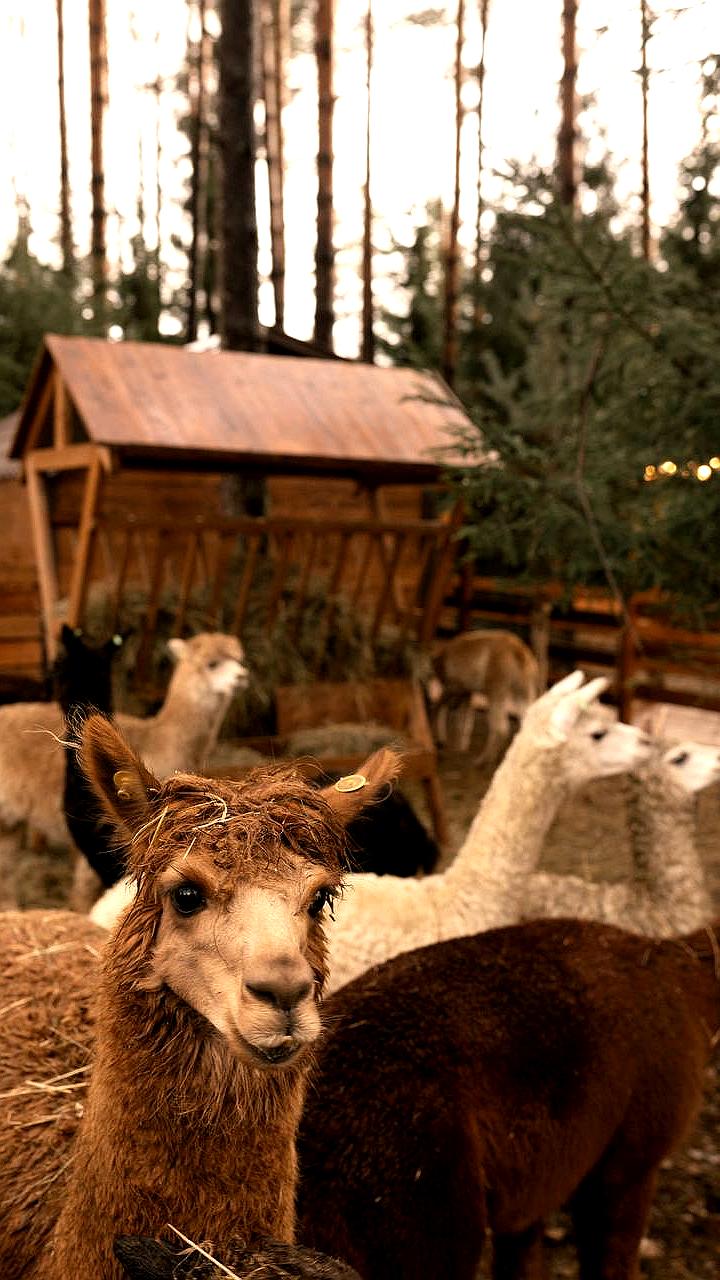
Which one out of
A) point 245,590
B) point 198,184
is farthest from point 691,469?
point 198,184

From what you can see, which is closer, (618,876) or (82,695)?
(82,695)

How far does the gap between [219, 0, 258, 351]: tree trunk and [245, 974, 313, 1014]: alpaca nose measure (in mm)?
8517

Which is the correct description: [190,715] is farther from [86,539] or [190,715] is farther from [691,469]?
[691,469]

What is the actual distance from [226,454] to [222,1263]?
530 cm

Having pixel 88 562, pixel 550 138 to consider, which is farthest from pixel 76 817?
pixel 550 138

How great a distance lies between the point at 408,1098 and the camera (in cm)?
248

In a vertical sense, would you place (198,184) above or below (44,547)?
above

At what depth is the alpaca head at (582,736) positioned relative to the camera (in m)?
4.33

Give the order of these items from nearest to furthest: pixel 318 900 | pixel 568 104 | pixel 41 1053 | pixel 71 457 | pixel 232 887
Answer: pixel 232 887 < pixel 318 900 < pixel 41 1053 < pixel 71 457 < pixel 568 104

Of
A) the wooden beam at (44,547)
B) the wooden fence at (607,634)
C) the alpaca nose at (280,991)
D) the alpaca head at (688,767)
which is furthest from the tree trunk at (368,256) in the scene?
the alpaca nose at (280,991)

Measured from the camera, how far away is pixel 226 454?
653 centimetres

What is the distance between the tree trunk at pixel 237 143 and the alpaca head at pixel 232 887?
26.5 feet

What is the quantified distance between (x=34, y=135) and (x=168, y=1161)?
105ft

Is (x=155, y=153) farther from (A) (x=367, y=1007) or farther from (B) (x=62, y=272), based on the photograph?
(A) (x=367, y=1007)
